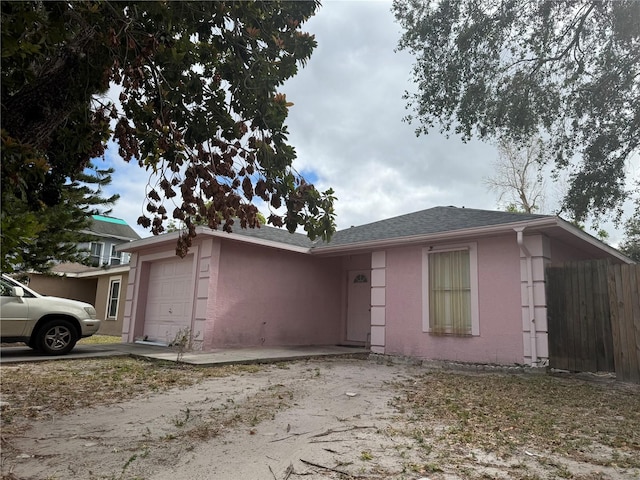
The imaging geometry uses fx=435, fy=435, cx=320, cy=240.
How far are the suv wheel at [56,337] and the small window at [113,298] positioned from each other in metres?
Result: 8.49

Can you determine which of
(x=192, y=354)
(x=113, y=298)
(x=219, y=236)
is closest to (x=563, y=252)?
(x=219, y=236)

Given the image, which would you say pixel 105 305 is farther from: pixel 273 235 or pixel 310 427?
pixel 310 427

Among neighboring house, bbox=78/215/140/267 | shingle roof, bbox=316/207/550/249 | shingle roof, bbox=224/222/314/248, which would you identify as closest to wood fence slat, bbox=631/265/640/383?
shingle roof, bbox=316/207/550/249

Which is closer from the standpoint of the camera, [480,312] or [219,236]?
[480,312]

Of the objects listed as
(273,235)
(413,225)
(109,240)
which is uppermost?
(109,240)

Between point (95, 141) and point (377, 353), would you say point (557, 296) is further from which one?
point (95, 141)

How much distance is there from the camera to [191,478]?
9.40ft

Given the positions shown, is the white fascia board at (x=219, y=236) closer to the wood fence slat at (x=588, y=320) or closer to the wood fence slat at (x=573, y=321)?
the wood fence slat at (x=573, y=321)

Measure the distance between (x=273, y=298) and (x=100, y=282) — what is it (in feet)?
36.2

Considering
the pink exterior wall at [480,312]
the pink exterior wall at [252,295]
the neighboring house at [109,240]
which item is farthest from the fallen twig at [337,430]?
the neighboring house at [109,240]

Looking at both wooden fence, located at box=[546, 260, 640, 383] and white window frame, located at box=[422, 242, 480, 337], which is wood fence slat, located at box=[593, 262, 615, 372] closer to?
wooden fence, located at box=[546, 260, 640, 383]

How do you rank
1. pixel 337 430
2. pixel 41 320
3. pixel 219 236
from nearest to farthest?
pixel 337 430 → pixel 41 320 → pixel 219 236

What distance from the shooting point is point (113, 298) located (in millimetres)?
17391

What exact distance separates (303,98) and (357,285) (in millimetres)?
7589
